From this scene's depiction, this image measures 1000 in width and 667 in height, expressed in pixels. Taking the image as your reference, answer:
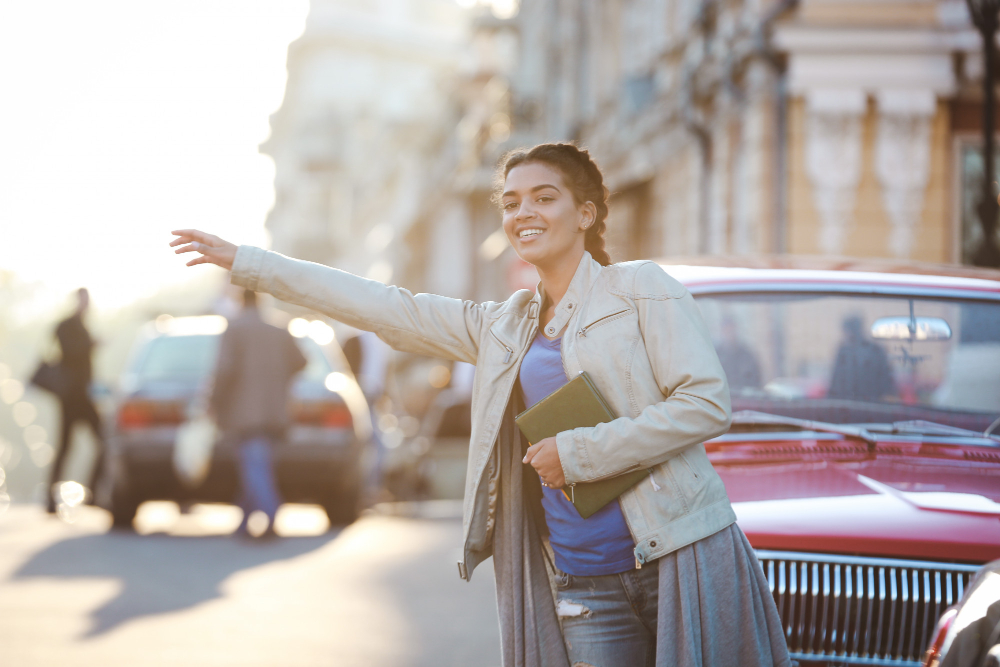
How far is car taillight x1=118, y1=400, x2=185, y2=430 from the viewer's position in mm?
10711

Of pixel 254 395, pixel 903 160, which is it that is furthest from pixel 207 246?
pixel 903 160

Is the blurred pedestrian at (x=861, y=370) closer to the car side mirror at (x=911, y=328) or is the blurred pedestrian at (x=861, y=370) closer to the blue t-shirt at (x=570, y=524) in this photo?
the car side mirror at (x=911, y=328)

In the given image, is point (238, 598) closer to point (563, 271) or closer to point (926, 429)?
point (926, 429)

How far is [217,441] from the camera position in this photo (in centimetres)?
1062

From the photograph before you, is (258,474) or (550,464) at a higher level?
(550,464)

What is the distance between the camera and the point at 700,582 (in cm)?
296

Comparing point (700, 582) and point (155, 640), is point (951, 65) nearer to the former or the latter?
point (155, 640)

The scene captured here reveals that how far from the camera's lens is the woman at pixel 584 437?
296cm

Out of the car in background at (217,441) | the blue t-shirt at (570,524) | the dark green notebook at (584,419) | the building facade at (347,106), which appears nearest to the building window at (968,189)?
the car in background at (217,441)

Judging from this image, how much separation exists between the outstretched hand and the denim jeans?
22.7 feet

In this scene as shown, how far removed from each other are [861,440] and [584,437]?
1872 millimetres

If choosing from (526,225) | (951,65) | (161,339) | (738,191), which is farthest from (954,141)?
(526,225)

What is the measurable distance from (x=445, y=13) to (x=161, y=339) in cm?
8965

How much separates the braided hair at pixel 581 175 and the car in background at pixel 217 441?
24.7 feet
